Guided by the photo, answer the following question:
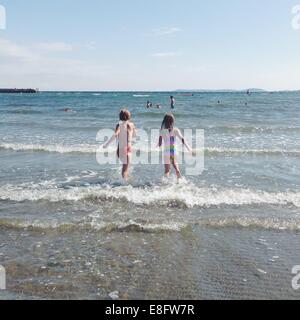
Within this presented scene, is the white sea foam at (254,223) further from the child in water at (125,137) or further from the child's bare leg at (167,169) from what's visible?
the child in water at (125,137)

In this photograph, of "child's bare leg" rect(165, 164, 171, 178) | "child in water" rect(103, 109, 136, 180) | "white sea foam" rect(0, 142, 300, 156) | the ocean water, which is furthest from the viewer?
"white sea foam" rect(0, 142, 300, 156)

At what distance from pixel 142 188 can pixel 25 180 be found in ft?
10.4

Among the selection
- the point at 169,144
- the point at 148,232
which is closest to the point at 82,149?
the point at 169,144

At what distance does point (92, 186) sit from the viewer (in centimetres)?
980

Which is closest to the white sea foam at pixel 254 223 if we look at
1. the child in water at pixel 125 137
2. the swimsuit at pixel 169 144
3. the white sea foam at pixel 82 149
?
the swimsuit at pixel 169 144

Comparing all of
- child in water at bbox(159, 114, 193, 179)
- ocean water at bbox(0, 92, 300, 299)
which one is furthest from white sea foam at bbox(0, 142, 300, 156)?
child in water at bbox(159, 114, 193, 179)

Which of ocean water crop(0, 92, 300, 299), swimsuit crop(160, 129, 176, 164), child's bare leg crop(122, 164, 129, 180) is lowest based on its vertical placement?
ocean water crop(0, 92, 300, 299)

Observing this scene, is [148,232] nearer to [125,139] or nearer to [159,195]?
[159,195]

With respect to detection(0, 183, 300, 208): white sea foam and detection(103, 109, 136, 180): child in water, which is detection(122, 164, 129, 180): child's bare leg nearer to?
detection(103, 109, 136, 180): child in water

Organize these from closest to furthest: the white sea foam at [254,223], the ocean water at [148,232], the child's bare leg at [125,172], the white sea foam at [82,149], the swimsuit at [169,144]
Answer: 1. the ocean water at [148,232]
2. the white sea foam at [254,223]
3. the child's bare leg at [125,172]
4. the swimsuit at [169,144]
5. the white sea foam at [82,149]

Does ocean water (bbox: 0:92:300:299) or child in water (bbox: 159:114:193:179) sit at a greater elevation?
child in water (bbox: 159:114:193:179)

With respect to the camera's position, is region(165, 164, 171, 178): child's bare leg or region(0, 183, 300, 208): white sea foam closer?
region(0, 183, 300, 208): white sea foam

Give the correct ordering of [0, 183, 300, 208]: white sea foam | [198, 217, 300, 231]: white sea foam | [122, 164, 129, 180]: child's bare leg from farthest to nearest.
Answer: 1. [122, 164, 129, 180]: child's bare leg
2. [0, 183, 300, 208]: white sea foam
3. [198, 217, 300, 231]: white sea foam
